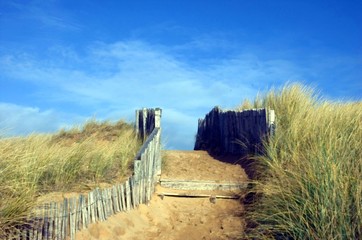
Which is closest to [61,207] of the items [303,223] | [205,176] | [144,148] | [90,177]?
[90,177]

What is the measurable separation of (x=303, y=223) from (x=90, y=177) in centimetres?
360

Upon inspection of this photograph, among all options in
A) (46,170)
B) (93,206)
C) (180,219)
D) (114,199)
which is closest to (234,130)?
(180,219)

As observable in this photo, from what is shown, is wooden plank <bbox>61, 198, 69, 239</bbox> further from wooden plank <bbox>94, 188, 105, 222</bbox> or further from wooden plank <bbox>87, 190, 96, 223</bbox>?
wooden plank <bbox>94, 188, 105, 222</bbox>

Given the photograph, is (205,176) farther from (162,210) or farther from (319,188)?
(319,188)

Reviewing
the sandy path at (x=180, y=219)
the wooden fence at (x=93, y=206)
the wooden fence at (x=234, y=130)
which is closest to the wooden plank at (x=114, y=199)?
the wooden fence at (x=93, y=206)

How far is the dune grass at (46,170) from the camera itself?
5082 millimetres

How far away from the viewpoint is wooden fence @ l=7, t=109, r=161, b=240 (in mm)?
5163

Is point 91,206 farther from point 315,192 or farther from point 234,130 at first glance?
point 234,130

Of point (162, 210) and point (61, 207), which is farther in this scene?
point (162, 210)

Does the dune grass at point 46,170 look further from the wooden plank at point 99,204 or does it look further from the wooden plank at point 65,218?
the wooden plank at point 99,204

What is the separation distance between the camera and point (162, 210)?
7.27 meters

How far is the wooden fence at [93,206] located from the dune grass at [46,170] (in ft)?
0.65

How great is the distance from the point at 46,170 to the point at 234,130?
15.2 ft

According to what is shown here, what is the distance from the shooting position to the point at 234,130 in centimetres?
990
